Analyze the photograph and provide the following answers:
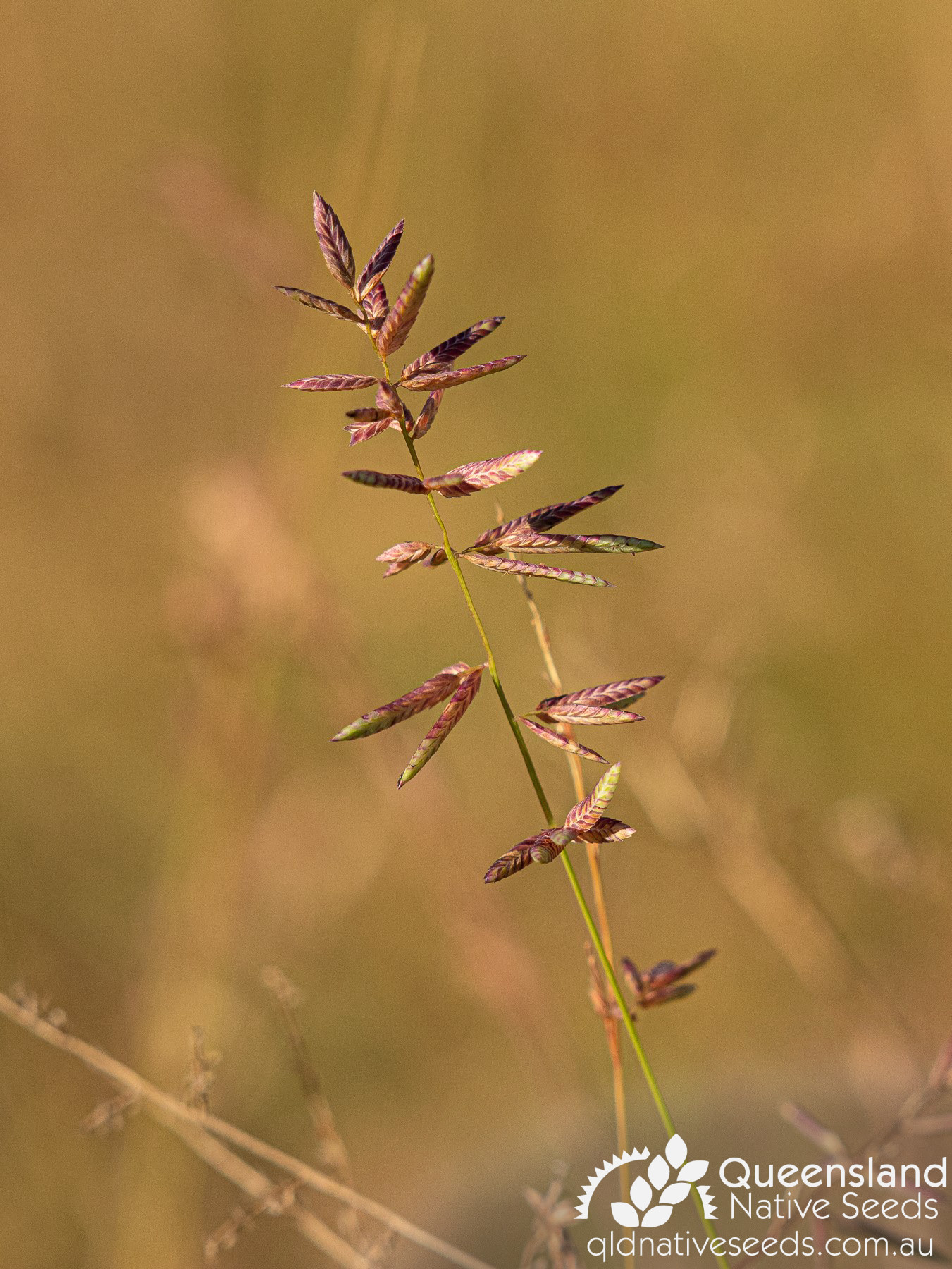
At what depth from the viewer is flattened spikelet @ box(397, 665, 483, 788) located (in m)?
0.48

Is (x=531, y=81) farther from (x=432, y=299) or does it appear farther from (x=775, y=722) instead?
(x=775, y=722)

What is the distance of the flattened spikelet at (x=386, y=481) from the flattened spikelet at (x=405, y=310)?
70 mm

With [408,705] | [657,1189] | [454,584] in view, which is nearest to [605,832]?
[408,705]

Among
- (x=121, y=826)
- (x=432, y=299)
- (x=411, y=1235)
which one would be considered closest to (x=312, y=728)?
(x=121, y=826)

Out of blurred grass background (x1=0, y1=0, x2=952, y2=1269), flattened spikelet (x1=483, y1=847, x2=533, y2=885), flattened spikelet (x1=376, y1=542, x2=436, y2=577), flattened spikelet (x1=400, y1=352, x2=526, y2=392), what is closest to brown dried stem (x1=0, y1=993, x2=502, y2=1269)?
flattened spikelet (x1=483, y1=847, x2=533, y2=885)

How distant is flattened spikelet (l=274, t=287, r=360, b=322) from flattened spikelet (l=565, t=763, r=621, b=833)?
0.28m

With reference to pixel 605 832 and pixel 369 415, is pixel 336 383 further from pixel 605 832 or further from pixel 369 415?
pixel 605 832

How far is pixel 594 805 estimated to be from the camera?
50 cm

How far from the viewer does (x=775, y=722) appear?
2359 millimetres

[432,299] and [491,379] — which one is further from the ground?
[432,299]

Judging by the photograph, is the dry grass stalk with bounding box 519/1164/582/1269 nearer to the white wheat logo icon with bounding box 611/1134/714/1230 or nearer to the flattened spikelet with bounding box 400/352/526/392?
the white wheat logo icon with bounding box 611/1134/714/1230

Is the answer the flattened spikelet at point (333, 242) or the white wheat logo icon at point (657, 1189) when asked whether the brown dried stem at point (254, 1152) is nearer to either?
the white wheat logo icon at point (657, 1189)

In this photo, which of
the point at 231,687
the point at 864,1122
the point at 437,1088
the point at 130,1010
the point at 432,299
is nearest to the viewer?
the point at 864,1122

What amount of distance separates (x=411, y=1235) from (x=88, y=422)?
275 cm
